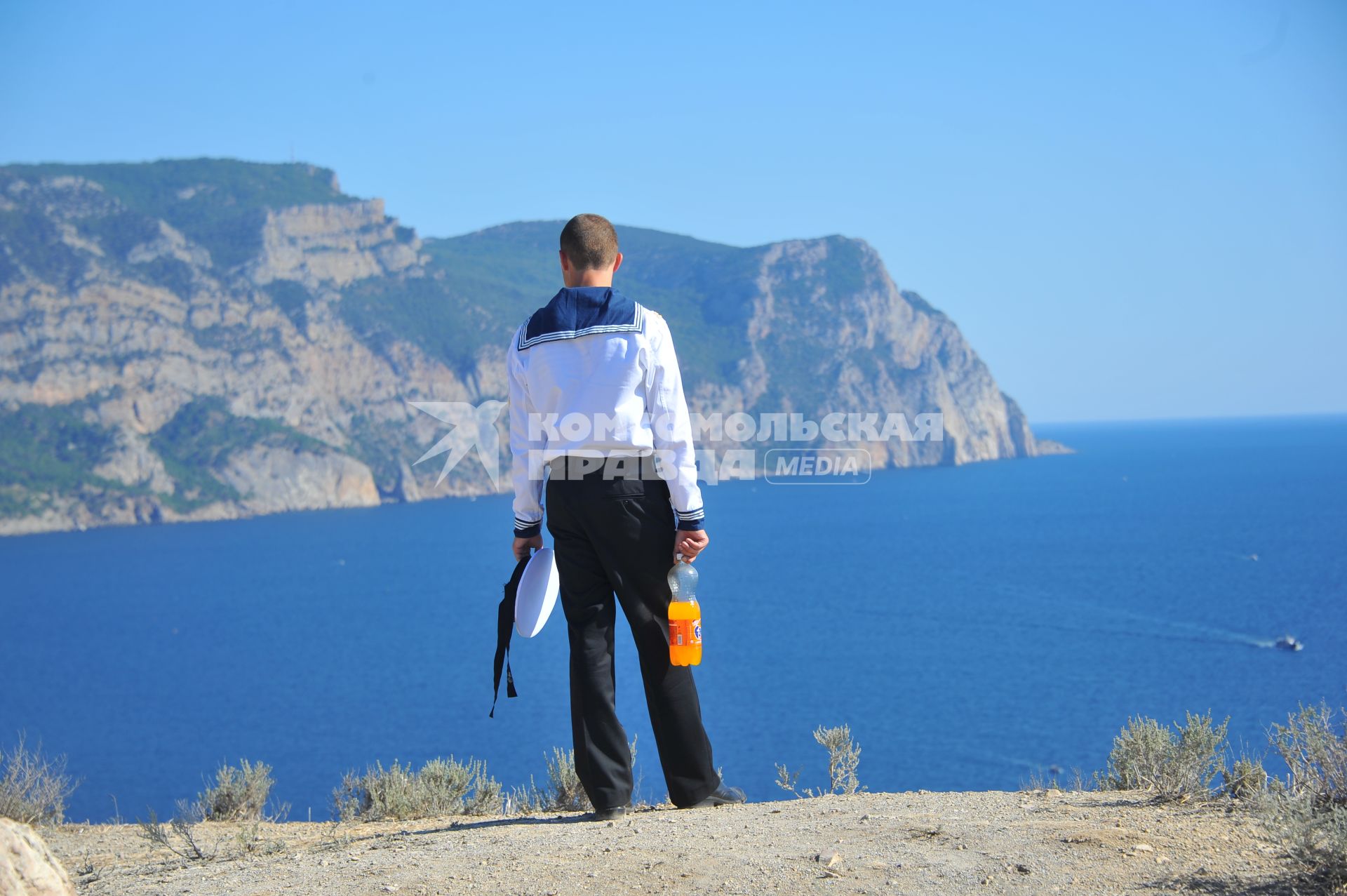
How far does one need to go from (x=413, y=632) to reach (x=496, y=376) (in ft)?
271

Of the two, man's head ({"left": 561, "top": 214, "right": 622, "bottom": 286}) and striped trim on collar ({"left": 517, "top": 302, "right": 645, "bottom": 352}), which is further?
man's head ({"left": 561, "top": 214, "right": 622, "bottom": 286})

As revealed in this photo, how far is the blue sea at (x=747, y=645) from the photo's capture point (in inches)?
1614

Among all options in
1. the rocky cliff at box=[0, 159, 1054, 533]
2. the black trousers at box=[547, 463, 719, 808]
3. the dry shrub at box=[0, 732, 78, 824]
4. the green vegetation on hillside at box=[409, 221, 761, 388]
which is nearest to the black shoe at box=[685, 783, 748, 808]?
the black trousers at box=[547, 463, 719, 808]

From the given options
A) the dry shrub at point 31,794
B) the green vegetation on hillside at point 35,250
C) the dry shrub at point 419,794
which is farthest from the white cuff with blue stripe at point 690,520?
the green vegetation on hillside at point 35,250

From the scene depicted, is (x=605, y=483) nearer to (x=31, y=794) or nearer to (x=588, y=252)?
(x=588, y=252)

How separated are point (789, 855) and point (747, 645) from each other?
2189 inches

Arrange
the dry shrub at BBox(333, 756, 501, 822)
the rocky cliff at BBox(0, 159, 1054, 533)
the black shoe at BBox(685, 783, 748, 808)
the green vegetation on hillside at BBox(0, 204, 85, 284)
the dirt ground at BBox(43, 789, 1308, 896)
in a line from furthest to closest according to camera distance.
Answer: the green vegetation on hillside at BBox(0, 204, 85, 284) < the rocky cliff at BBox(0, 159, 1054, 533) < the dry shrub at BBox(333, 756, 501, 822) < the black shoe at BBox(685, 783, 748, 808) < the dirt ground at BBox(43, 789, 1308, 896)

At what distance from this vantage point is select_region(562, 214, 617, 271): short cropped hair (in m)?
3.99

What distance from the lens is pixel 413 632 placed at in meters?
66.2

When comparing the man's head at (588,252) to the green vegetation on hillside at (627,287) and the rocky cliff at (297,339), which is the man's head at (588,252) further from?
the green vegetation on hillside at (627,287)

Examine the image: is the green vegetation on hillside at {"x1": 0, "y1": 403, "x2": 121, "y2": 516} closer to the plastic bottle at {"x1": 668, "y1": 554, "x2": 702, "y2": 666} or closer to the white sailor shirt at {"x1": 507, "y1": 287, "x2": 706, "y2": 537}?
the white sailor shirt at {"x1": 507, "y1": 287, "x2": 706, "y2": 537}

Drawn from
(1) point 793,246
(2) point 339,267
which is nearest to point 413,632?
(2) point 339,267

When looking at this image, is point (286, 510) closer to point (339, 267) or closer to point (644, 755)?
point (339, 267)

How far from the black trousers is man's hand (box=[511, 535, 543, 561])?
9 centimetres
